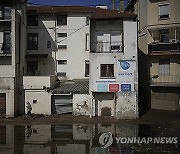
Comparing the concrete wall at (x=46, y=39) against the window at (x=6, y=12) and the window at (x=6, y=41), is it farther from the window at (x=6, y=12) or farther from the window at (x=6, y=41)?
the window at (x=6, y=12)

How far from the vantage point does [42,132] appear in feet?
70.8

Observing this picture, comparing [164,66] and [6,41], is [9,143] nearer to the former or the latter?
[6,41]

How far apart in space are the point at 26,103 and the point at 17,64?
432cm

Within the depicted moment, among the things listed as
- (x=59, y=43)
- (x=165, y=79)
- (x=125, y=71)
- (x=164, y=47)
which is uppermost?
(x=59, y=43)

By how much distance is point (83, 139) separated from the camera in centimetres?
1936

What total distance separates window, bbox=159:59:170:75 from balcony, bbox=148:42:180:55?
148 cm

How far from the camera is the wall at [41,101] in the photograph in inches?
1132

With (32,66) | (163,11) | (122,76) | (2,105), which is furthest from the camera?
(32,66)

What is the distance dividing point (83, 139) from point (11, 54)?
548 inches

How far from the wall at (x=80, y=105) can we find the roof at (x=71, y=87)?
1.77ft

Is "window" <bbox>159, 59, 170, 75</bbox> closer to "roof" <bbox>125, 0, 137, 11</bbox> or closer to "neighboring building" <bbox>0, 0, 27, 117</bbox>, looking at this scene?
"roof" <bbox>125, 0, 137, 11</bbox>

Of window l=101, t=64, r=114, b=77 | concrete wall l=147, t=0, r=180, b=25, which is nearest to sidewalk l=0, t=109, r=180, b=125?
window l=101, t=64, r=114, b=77

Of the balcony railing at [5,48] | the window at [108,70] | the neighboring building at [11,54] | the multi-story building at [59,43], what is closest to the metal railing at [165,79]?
the window at [108,70]

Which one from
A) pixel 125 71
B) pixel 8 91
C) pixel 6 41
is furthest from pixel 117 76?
pixel 6 41
